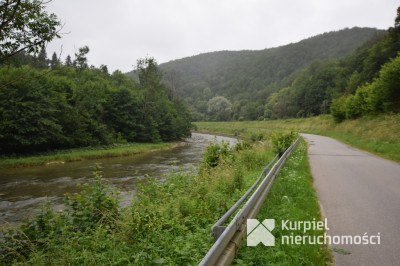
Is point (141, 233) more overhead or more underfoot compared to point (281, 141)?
more underfoot

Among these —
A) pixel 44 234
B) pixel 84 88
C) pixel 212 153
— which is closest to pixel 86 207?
pixel 44 234

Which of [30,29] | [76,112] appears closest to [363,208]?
[30,29]

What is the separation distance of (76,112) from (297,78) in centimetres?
9348

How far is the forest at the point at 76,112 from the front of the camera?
63.7ft

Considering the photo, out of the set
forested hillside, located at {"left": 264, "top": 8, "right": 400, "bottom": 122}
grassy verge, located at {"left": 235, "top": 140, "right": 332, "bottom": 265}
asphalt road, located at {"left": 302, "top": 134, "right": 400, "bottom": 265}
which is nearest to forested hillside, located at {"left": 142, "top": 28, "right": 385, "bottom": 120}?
forested hillside, located at {"left": 264, "top": 8, "right": 400, "bottom": 122}

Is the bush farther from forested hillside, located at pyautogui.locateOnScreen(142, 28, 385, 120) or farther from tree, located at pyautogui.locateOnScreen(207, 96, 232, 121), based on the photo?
tree, located at pyautogui.locateOnScreen(207, 96, 232, 121)

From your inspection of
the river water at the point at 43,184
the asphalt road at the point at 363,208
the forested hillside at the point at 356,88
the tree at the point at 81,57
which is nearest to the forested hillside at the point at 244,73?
the forested hillside at the point at 356,88

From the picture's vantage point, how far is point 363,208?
529 centimetres

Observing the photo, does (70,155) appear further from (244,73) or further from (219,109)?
(244,73)

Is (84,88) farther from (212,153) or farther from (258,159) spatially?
(258,159)

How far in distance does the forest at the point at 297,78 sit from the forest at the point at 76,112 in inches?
1079

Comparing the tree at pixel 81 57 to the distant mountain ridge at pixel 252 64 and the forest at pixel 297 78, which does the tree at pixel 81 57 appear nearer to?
the forest at pixel 297 78

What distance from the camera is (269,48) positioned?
164 m

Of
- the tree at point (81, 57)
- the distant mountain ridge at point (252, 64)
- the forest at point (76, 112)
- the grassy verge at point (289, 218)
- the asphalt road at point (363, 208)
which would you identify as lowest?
the asphalt road at point (363, 208)
